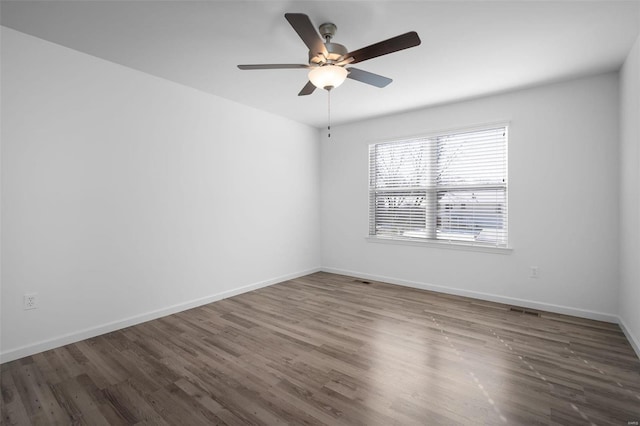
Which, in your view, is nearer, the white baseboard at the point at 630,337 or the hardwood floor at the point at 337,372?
the hardwood floor at the point at 337,372

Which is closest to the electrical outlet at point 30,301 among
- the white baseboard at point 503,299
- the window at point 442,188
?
the white baseboard at point 503,299

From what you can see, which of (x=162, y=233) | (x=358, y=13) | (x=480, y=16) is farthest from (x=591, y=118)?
(x=162, y=233)

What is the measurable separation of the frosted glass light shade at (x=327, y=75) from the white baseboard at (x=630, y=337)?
10.6 feet

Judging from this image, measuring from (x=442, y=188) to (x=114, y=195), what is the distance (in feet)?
12.9

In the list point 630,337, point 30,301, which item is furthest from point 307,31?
point 630,337

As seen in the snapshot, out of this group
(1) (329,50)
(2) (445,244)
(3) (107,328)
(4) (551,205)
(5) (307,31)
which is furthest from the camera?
(2) (445,244)

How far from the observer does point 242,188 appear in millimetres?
4199

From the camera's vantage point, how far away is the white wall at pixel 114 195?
243 centimetres

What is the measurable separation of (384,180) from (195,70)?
3045 millimetres

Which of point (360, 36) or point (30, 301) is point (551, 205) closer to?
point (360, 36)

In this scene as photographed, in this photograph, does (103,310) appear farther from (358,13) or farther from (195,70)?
(358,13)

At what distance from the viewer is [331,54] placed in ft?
7.13

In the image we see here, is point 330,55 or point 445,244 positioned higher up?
point 330,55

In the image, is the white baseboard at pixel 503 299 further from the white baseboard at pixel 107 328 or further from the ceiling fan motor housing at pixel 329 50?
the ceiling fan motor housing at pixel 329 50
